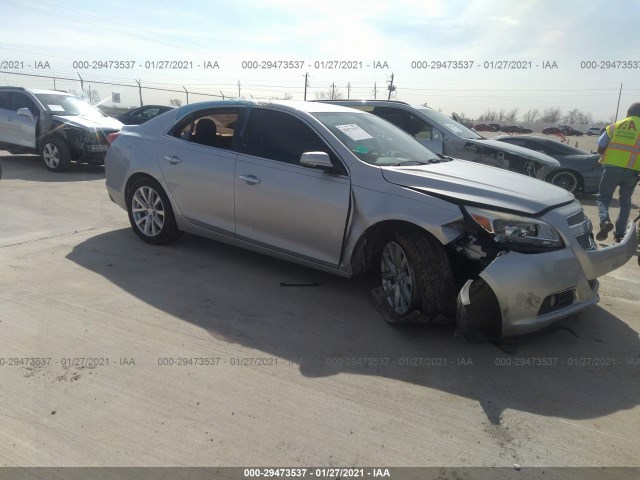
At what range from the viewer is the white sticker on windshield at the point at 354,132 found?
14.6 feet

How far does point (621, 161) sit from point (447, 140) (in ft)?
8.49

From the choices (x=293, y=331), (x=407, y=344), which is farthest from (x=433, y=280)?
(x=293, y=331)

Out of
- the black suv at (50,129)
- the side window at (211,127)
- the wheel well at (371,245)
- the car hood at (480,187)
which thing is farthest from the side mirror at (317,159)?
the black suv at (50,129)

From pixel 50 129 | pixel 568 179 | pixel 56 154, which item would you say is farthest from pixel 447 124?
pixel 50 129

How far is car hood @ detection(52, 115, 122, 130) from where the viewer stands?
10633 millimetres

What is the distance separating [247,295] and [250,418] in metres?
1.72

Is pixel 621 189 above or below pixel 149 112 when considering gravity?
below

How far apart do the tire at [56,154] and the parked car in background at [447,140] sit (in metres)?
5.95

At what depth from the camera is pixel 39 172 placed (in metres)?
10.5

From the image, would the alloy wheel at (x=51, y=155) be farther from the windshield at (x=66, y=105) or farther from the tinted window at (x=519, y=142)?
the tinted window at (x=519, y=142)

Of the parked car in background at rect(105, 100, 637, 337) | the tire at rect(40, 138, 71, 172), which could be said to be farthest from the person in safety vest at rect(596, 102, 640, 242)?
the tire at rect(40, 138, 71, 172)

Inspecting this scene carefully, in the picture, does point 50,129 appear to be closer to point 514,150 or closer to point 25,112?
point 25,112

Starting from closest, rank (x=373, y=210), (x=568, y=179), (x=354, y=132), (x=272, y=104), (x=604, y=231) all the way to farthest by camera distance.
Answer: (x=373, y=210)
(x=354, y=132)
(x=272, y=104)
(x=604, y=231)
(x=568, y=179)

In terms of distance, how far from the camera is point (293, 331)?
3.78m
